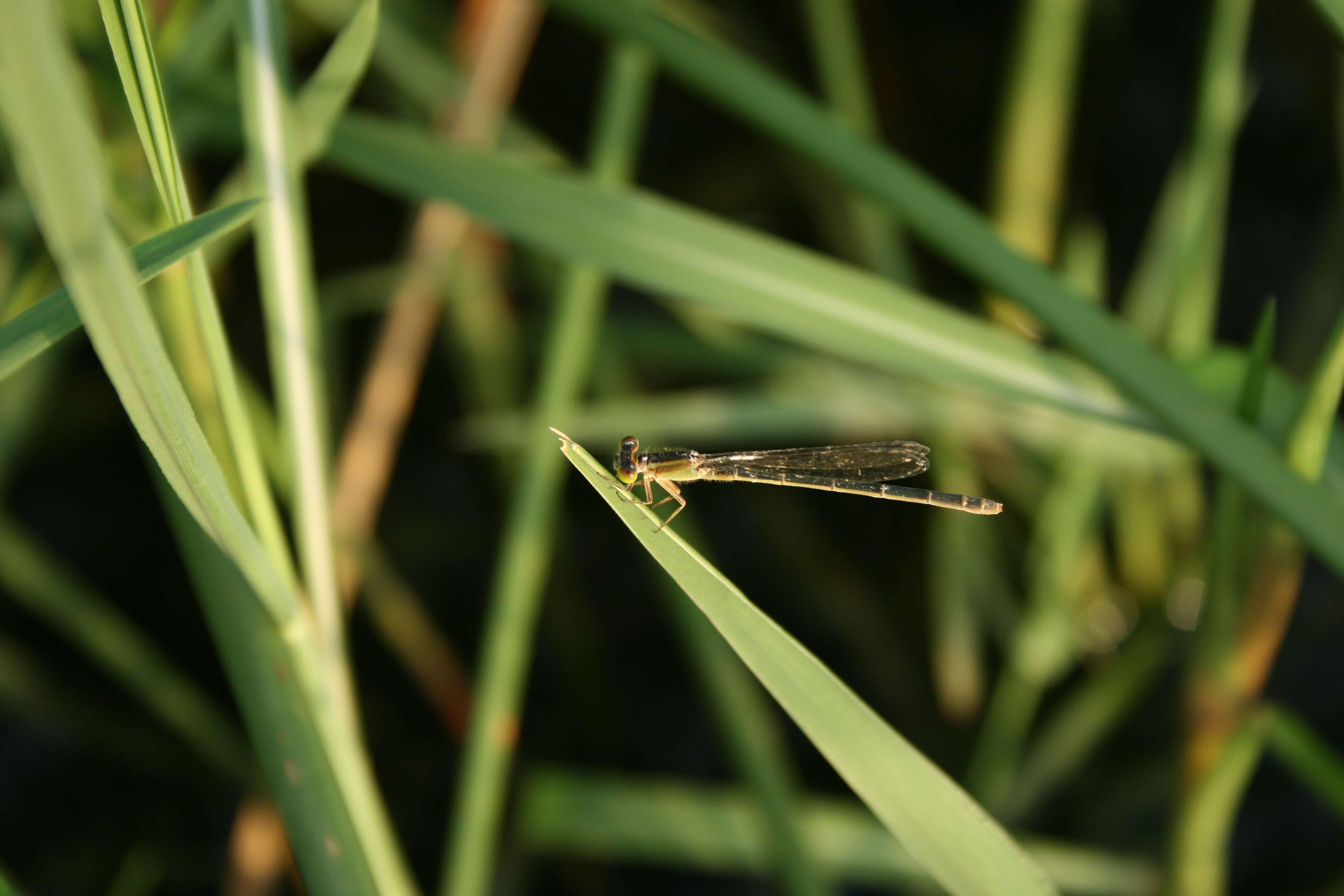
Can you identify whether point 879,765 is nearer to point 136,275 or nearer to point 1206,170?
point 136,275

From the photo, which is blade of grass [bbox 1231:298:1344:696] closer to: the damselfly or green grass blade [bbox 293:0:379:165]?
the damselfly

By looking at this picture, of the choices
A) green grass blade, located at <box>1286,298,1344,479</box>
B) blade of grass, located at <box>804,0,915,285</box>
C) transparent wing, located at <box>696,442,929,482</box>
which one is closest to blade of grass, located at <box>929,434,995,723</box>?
transparent wing, located at <box>696,442,929,482</box>

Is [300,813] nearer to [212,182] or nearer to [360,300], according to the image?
[360,300]

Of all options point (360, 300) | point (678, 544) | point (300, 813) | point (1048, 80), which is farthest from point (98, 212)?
point (1048, 80)

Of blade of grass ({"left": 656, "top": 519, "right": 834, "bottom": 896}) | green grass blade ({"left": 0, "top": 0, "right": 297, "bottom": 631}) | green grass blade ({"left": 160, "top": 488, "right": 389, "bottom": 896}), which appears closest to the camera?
green grass blade ({"left": 0, "top": 0, "right": 297, "bottom": 631})

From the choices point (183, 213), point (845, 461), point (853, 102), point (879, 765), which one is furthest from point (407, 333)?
point (879, 765)

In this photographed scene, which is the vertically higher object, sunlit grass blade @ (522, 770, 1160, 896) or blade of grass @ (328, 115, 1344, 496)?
blade of grass @ (328, 115, 1344, 496)

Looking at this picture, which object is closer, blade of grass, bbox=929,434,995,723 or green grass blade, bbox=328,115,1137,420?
green grass blade, bbox=328,115,1137,420

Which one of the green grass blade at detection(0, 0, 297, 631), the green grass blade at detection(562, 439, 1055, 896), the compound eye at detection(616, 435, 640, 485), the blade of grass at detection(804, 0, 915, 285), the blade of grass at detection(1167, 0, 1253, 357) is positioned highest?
the blade of grass at detection(804, 0, 915, 285)

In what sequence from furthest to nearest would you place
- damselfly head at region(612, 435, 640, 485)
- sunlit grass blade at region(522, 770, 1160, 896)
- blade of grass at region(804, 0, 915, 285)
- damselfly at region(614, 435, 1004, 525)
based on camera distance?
blade of grass at region(804, 0, 915, 285)
damselfly at region(614, 435, 1004, 525)
damselfly head at region(612, 435, 640, 485)
sunlit grass blade at region(522, 770, 1160, 896)
